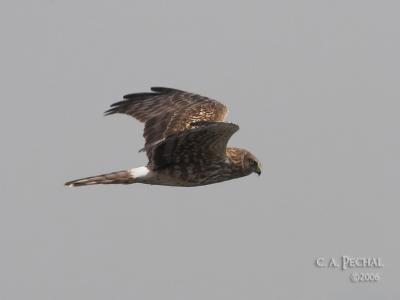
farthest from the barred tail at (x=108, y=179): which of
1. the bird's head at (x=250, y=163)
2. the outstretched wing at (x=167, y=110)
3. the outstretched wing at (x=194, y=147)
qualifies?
the bird's head at (x=250, y=163)

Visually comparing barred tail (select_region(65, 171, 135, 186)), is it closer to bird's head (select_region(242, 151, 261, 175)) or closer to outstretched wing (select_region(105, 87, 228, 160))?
outstretched wing (select_region(105, 87, 228, 160))

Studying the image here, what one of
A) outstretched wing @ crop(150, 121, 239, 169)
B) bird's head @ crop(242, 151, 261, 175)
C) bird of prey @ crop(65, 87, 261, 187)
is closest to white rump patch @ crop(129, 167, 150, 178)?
bird of prey @ crop(65, 87, 261, 187)

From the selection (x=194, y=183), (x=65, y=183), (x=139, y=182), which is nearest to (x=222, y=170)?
(x=194, y=183)

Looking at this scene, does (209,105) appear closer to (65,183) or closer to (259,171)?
(259,171)

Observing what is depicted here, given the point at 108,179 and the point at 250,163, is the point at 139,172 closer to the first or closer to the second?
the point at 108,179

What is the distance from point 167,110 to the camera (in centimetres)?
1588

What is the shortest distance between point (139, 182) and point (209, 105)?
241cm

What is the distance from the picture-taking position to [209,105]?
53.3 ft

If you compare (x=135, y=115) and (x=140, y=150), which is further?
(x=135, y=115)

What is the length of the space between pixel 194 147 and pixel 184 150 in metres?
0.23

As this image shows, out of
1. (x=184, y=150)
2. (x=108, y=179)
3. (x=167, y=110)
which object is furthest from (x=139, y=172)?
(x=167, y=110)

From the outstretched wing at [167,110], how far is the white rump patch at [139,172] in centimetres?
50

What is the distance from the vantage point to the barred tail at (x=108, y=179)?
14.6 metres

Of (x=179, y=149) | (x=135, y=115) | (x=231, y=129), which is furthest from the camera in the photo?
(x=135, y=115)
